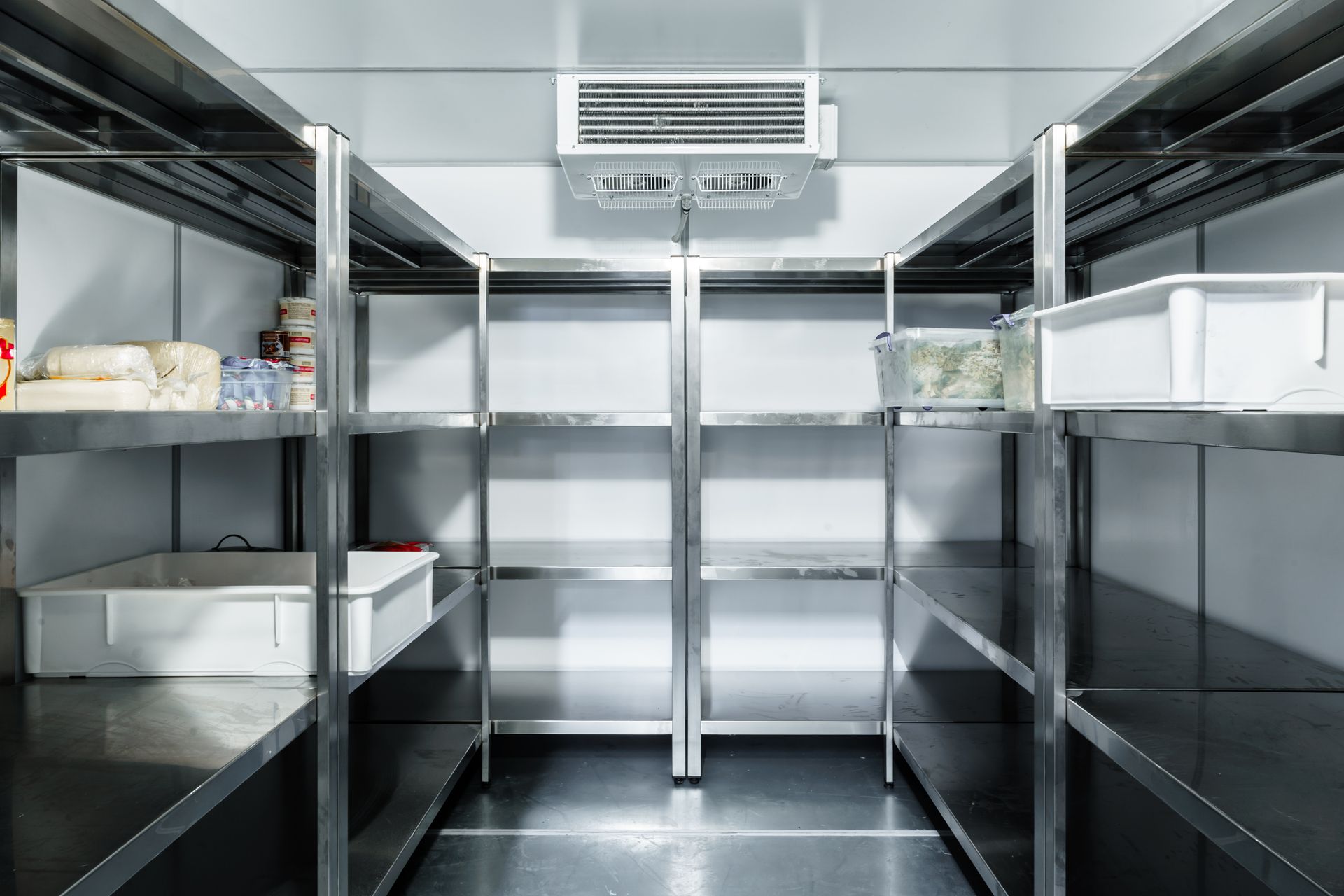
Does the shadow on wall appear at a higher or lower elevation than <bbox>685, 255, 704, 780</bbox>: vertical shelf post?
higher

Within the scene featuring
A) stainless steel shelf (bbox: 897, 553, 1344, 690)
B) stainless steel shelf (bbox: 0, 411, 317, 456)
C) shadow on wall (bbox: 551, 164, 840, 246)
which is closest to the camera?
stainless steel shelf (bbox: 0, 411, 317, 456)

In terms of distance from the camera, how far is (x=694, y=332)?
2.14 meters

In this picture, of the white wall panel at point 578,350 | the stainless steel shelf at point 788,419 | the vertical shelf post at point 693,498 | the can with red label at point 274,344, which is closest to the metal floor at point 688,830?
the vertical shelf post at point 693,498

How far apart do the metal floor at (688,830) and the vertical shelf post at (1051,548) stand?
0.64 m

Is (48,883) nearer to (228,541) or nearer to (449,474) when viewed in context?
(228,541)

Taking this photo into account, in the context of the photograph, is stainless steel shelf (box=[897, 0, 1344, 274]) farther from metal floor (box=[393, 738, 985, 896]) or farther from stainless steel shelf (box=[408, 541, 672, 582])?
metal floor (box=[393, 738, 985, 896])

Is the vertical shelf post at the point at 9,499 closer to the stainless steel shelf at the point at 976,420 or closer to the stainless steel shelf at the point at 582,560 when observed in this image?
the stainless steel shelf at the point at 582,560

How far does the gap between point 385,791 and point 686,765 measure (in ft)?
2.84

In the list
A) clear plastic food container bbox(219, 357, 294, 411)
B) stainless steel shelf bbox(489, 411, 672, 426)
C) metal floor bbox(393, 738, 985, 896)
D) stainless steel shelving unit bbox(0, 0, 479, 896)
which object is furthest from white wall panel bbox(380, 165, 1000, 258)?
metal floor bbox(393, 738, 985, 896)

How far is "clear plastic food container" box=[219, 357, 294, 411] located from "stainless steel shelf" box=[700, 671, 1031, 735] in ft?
5.15

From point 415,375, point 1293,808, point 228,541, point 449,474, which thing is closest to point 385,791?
point 228,541

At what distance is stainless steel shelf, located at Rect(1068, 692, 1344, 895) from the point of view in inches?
32.9

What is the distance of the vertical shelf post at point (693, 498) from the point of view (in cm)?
214

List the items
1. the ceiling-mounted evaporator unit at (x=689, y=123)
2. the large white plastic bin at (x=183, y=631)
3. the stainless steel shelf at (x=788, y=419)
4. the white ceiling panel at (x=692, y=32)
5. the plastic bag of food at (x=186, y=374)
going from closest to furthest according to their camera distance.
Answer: the plastic bag of food at (x=186, y=374) < the large white plastic bin at (x=183, y=631) < the white ceiling panel at (x=692, y=32) < the ceiling-mounted evaporator unit at (x=689, y=123) < the stainless steel shelf at (x=788, y=419)
